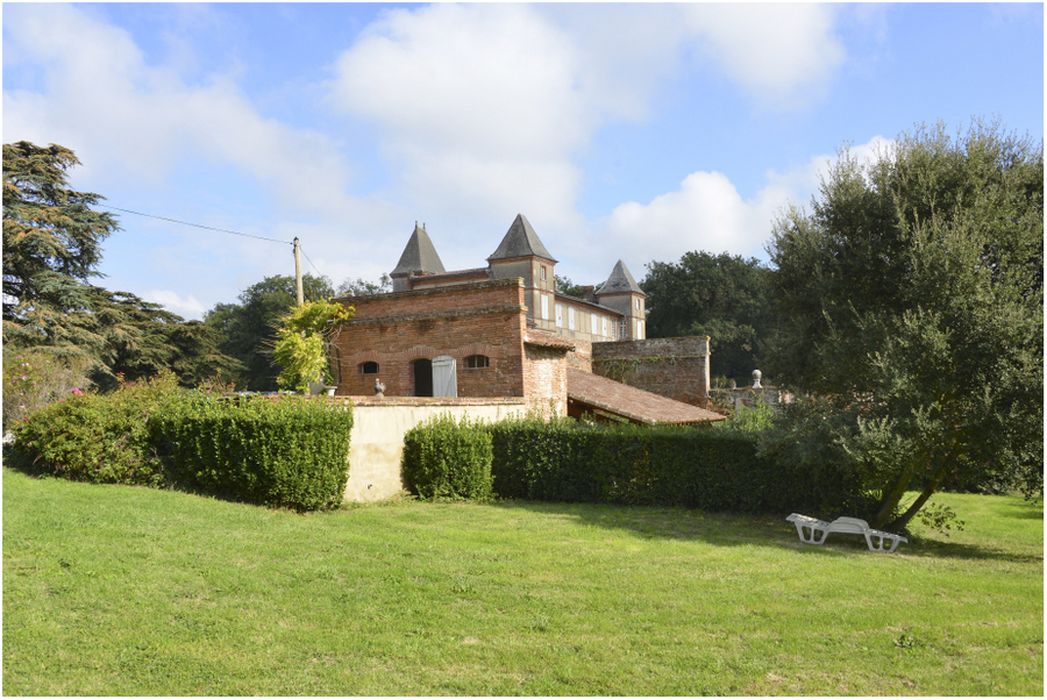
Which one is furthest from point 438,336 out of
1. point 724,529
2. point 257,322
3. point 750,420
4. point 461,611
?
point 257,322

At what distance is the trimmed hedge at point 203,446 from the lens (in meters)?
11.6

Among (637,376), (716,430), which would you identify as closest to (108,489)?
(716,430)

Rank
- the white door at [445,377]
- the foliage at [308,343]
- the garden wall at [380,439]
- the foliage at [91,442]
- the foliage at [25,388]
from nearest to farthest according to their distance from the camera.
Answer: the foliage at [91,442] < the foliage at [25,388] < the garden wall at [380,439] < the white door at [445,377] < the foliage at [308,343]

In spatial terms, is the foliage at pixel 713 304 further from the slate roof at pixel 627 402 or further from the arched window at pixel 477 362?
the arched window at pixel 477 362

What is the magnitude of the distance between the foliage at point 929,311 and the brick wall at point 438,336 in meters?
7.41

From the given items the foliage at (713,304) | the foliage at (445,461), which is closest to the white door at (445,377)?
the foliage at (445,461)

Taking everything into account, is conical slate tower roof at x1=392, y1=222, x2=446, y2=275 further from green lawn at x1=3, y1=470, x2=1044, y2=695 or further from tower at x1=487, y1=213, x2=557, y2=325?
green lawn at x1=3, y1=470, x2=1044, y2=695

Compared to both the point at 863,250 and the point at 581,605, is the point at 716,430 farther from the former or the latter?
the point at 581,605

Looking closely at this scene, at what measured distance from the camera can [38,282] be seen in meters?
30.5

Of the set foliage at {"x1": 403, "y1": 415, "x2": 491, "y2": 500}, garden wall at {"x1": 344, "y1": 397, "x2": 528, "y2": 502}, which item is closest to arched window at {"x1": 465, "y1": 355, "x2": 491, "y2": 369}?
garden wall at {"x1": 344, "y1": 397, "x2": 528, "y2": 502}

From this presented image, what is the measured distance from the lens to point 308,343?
1911 cm

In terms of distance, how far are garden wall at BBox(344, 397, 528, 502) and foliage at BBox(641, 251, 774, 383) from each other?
49.9 m

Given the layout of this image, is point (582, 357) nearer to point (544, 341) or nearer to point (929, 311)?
point (544, 341)

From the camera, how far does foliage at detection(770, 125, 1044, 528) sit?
34.9ft
